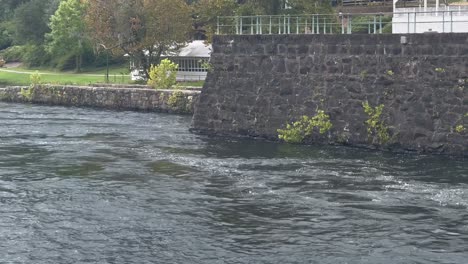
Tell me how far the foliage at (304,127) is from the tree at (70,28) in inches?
1930

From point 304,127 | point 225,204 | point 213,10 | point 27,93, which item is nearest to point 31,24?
point 213,10

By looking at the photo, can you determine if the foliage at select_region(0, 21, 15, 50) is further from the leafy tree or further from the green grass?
the leafy tree

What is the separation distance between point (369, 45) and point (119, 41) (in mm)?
33089

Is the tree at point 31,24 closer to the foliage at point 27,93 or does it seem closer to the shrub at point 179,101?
the foliage at point 27,93

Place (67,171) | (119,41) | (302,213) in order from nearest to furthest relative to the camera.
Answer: (302,213), (67,171), (119,41)

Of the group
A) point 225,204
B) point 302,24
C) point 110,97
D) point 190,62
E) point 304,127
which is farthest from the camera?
point 190,62

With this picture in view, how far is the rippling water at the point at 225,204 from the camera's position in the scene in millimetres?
18875

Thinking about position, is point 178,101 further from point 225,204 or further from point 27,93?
point 225,204

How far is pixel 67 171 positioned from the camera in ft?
93.2

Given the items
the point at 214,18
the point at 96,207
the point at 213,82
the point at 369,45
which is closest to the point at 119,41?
the point at 214,18

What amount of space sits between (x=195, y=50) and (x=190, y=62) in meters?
1.37

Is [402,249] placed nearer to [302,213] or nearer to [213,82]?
[302,213]

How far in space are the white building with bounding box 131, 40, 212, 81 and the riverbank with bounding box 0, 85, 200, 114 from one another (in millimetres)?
10444

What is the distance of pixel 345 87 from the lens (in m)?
33.2
